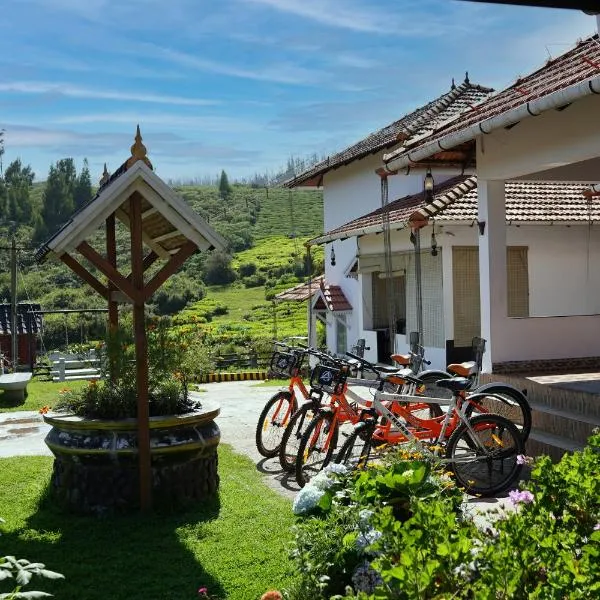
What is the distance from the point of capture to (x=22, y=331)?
1421 inches

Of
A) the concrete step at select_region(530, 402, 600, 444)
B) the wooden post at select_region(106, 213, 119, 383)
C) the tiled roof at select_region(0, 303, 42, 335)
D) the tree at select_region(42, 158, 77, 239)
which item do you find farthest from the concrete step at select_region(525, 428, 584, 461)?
the tree at select_region(42, 158, 77, 239)

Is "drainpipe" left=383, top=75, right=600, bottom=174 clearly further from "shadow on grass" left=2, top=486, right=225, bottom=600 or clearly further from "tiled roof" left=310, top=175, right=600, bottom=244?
"shadow on grass" left=2, top=486, right=225, bottom=600

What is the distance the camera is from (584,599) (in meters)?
2.28

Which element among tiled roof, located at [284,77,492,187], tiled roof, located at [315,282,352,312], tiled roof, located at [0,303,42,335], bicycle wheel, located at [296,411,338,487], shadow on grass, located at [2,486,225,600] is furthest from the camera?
tiled roof, located at [0,303,42,335]

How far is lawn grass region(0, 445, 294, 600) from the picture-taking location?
467cm

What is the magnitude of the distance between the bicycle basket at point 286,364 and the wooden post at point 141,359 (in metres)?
2.18

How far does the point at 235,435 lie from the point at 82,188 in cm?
9823

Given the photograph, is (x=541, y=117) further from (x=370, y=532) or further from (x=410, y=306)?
(x=410, y=306)

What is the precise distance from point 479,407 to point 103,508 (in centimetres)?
321

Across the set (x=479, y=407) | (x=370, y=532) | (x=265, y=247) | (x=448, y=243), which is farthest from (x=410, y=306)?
(x=265, y=247)

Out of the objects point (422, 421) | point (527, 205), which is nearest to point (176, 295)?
point (527, 205)

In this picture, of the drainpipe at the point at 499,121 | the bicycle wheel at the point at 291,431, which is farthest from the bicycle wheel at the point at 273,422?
the drainpipe at the point at 499,121

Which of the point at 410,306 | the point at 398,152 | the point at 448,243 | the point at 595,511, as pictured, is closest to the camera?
the point at 595,511

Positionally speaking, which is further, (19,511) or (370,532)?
(19,511)
